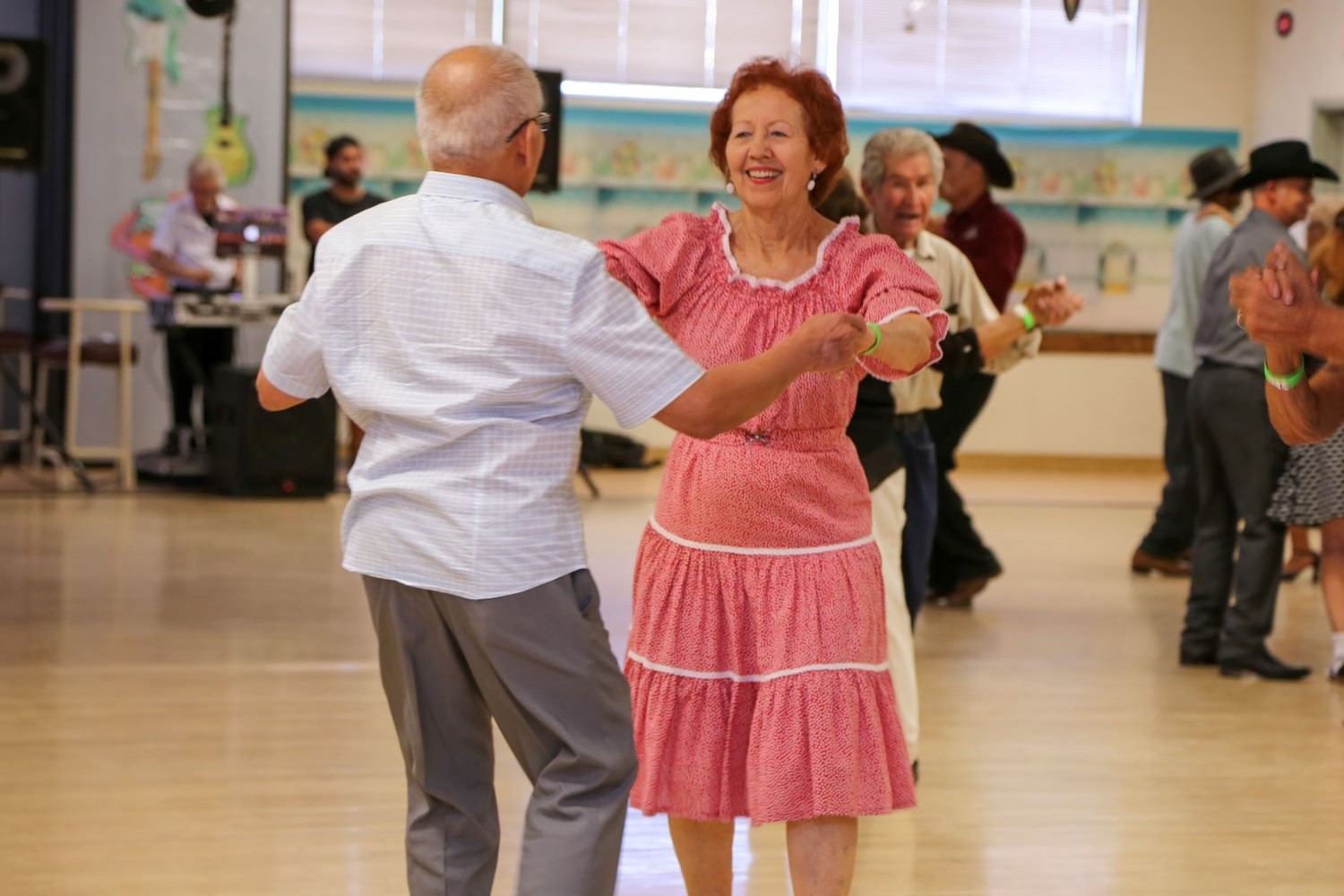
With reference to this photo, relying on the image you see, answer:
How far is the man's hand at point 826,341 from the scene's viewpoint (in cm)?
220

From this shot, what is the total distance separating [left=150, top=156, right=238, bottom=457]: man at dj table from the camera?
8.75 m

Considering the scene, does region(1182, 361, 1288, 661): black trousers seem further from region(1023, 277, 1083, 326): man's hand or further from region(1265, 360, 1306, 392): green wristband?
region(1265, 360, 1306, 392): green wristband

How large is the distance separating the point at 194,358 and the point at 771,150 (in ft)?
22.5

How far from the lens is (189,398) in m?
9.06

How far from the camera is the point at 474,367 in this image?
6.64ft

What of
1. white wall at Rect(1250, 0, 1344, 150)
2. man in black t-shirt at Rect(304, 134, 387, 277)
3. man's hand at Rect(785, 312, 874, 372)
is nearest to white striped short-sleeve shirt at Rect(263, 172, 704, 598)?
man's hand at Rect(785, 312, 874, 372)

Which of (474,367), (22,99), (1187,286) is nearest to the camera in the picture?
(474,367)

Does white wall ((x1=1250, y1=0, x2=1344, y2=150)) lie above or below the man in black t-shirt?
above

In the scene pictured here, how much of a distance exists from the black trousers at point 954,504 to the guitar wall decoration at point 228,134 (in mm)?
5065

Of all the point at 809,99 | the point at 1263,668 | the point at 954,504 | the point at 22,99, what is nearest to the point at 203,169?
the point at 22,99

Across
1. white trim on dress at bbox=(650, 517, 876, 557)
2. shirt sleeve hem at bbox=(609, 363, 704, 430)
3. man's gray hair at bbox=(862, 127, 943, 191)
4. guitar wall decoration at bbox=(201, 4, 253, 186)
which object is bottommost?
white trim on dress at bbox=(650, 517, 876, 557)

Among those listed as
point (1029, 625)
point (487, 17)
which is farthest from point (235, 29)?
point (1029, 625)

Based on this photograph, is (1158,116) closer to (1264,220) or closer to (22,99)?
(1264,220)

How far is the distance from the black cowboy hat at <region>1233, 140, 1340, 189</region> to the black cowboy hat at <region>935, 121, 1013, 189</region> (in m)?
0.81
